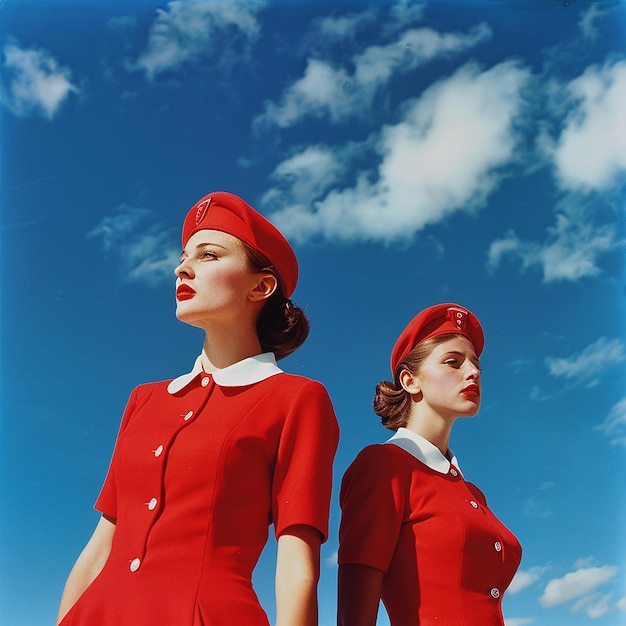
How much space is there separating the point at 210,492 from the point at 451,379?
1559 millimetres

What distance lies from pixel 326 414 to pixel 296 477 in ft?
1.03

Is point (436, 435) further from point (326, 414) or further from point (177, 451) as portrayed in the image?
point (177, 451)

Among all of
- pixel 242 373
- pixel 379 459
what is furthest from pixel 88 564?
pixel 379 459

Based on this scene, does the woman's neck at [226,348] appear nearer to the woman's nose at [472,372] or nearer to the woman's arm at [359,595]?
the woman's arm at [359,595]

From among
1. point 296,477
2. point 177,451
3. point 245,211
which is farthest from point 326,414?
point 245,211

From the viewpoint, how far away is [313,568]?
9.63 ft

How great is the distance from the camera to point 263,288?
3.59 m

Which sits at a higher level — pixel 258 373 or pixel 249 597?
pixel 258 373

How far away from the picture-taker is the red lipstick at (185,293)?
346 centimetres

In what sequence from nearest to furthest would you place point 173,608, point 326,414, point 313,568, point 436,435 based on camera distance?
point 173,608 < point 313,568 < point 326,414 < point 436,435

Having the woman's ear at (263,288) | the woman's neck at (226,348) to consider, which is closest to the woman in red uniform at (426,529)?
the woman's neck at (226,348)

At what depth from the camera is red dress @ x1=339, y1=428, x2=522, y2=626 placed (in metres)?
3.55

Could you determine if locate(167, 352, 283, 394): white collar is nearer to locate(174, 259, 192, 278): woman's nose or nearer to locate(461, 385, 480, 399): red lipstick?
locate(174, 259, 192, 278): woman's nose

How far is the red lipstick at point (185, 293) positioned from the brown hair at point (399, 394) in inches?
53.5
